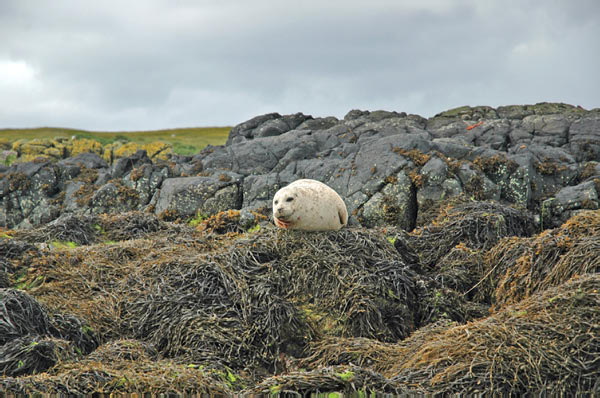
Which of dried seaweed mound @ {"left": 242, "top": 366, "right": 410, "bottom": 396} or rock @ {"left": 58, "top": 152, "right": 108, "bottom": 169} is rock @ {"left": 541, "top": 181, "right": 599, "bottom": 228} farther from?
rock @ {"left": 58, "top": 152, "right": 108, "bottom": 169}

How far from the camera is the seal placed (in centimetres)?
754

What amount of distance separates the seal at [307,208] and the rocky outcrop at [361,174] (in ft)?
20.4

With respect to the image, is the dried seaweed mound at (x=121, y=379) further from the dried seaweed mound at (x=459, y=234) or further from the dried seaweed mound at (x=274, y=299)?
the dried seaweed mound at (x=459, y=234)

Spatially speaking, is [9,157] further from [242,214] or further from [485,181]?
[485,181]

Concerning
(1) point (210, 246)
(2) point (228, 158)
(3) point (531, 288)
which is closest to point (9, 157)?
(2) point (228, 158)

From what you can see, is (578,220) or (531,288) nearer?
(531,288)

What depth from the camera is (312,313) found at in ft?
22.7

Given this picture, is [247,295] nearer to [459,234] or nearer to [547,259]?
[547,259]

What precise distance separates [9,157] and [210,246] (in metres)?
30.4

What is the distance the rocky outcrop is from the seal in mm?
6222

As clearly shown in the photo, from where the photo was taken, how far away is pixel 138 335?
21.4ft

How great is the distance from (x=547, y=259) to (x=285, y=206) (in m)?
3.55

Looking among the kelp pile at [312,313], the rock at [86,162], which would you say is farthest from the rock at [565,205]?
the rock at [86,162]

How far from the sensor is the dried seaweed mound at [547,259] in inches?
263
